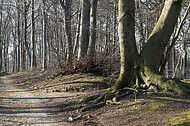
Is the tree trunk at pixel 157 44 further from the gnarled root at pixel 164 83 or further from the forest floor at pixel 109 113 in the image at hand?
the forest floor at pixel 109 113

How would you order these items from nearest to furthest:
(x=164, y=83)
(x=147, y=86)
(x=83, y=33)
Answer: (x=164, y=83) → (x=147, y=86) → (x=83, y=33)

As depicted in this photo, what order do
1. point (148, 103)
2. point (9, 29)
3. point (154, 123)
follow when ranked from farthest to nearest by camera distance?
point (9, 29) < point (148, 103) < point (154, 123)

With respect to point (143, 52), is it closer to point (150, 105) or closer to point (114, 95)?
point (114, 95)

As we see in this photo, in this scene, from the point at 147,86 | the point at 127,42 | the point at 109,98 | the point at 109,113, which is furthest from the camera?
the point at 127,42

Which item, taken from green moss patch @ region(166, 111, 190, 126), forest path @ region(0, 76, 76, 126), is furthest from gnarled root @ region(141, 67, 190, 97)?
forest path @ region(0, 76, 76, 126)

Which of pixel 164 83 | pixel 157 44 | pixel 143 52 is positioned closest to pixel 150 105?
pixel 164 83

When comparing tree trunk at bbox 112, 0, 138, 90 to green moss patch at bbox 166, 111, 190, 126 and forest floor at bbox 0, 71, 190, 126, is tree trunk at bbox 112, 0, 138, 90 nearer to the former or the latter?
forest floor at bbox 0, 71, 190, 126

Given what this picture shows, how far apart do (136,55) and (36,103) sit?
4.11m

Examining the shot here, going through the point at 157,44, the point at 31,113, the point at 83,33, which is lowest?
the point at 31,113

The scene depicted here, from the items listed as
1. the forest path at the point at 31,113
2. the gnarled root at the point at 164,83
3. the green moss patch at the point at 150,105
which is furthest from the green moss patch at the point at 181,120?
the forest path at the point at 31,113

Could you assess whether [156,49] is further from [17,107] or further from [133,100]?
[17,107]

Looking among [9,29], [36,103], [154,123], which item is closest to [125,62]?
[154,123]

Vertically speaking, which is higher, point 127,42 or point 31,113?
point 127,42

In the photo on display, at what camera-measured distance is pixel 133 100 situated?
4.93 m
